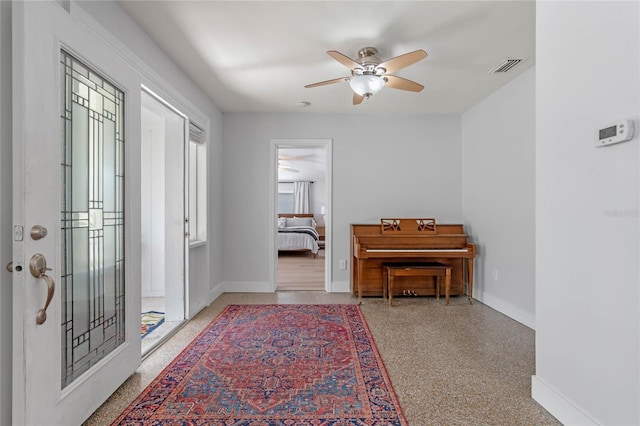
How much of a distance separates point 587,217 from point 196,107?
131 inches

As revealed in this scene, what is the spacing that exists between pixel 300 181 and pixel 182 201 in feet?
23.5

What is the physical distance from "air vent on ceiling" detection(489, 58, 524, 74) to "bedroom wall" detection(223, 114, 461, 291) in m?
1.40

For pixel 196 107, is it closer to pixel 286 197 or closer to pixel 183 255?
pixel 183 255

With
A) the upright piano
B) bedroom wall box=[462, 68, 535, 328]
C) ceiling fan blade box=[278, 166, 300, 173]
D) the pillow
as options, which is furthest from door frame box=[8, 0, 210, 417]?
the pillow

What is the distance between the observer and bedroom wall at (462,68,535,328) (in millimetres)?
3084

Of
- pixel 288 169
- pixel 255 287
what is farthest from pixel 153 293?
pixel 288 169

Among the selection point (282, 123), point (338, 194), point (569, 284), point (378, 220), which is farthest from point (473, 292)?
point (282, 123)

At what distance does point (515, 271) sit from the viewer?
3295 millimetres

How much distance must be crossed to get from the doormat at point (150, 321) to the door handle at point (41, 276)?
5.54 ft

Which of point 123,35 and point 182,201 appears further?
point 182,201

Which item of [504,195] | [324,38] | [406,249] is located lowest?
[406,249]

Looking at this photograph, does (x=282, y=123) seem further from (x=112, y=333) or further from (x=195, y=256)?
(x=112, y=333)

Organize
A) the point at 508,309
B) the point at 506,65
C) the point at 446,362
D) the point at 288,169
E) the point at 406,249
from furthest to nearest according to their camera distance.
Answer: the point at 288,169 < the point at 406,249 < the point at 508,309 < the point at 506,65 < the point at 446,362

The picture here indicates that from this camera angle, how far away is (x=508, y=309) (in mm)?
3371
